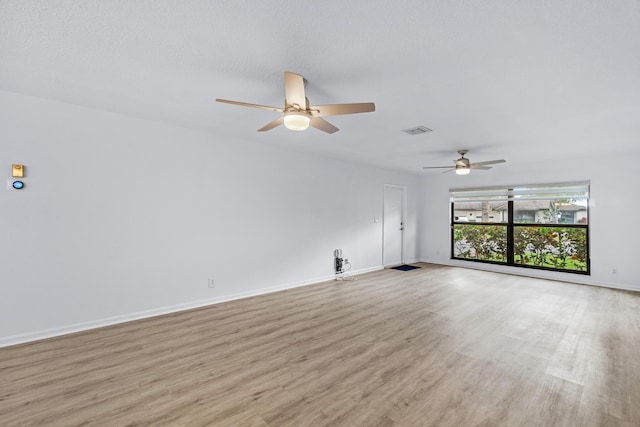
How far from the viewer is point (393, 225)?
23.7 ft

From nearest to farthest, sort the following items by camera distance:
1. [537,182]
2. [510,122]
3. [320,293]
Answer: [510,122], [320,293], [537,182]

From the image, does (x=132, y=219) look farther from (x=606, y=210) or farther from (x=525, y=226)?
(x=606, y=210)

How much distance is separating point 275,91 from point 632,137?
5.18 m

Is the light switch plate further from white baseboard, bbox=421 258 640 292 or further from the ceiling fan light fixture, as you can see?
white baseboard, bbox=421 258 640 292

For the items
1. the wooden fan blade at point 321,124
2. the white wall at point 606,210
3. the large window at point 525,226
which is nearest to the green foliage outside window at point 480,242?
the large window at point 525,226

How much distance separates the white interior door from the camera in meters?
6.97

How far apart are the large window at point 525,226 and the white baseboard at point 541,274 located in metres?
0.14

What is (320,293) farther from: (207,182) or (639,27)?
(639,27)

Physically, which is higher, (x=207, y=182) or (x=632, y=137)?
(x=632, y=137)

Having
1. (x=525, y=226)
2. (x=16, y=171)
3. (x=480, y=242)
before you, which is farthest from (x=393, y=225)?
(x=16, y=171)

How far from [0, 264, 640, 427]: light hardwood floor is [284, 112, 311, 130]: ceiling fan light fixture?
2.15 m

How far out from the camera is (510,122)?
352 centimetres

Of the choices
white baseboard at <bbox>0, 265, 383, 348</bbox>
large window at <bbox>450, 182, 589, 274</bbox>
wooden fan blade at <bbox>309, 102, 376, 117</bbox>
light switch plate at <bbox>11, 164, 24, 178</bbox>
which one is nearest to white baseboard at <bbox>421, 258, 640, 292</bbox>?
large window at <bbox>450, 182, 589, 274</bbox>

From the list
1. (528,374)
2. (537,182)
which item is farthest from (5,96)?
(537,182)
